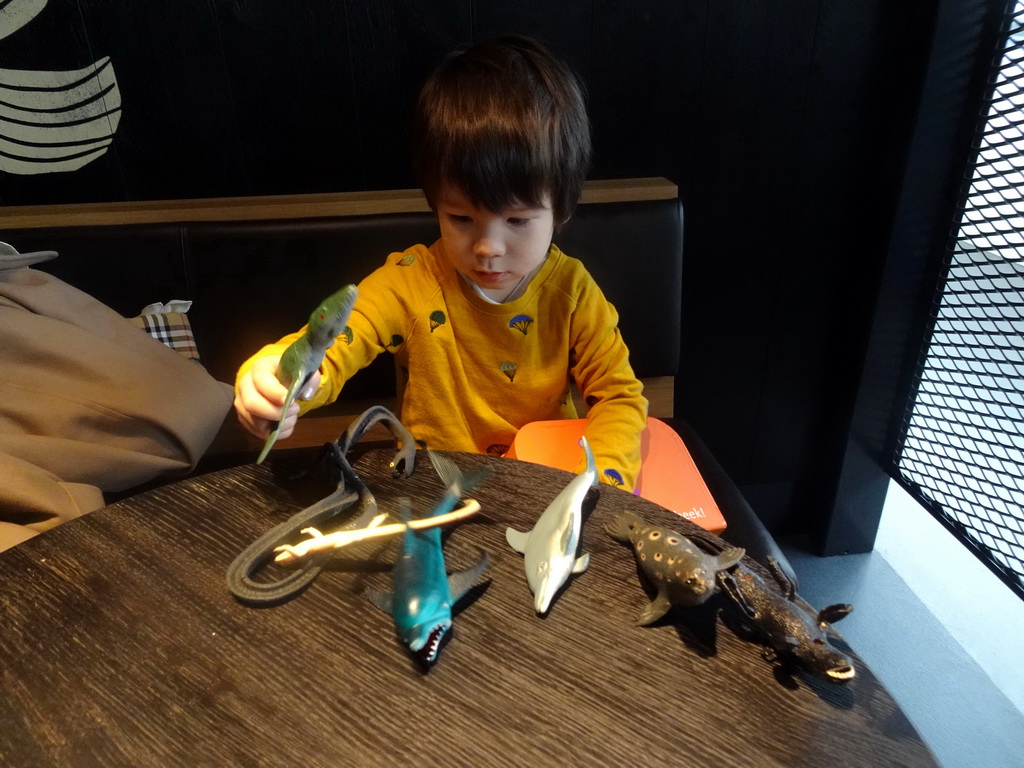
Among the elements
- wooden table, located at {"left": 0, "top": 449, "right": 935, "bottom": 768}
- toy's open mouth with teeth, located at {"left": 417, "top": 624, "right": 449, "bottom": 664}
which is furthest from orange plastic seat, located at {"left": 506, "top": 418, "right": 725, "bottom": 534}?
toy's open mouth with teeth, located at {"left": 417, "top": 624, "right": 449, "bottom": 664}

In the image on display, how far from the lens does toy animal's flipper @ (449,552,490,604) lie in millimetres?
592

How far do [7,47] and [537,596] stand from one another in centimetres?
123

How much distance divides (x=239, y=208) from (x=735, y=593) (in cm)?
102

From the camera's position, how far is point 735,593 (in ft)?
1.83

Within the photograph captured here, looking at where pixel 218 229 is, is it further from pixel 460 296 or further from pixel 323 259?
pixel 460 296

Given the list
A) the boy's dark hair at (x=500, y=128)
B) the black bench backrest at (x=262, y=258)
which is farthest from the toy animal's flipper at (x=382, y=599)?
the black bench backrest at (x=262, y=258)

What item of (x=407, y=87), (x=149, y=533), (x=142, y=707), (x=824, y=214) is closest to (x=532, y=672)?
(x=142, y=707)

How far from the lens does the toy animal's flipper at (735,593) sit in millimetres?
555

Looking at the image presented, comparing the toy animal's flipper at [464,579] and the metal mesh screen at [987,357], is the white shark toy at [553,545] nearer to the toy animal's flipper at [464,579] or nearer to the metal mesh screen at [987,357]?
the toy animal's flipper at [464,579]

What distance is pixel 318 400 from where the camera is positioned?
36.4 inches

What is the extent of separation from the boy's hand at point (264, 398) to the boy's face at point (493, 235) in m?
0.27

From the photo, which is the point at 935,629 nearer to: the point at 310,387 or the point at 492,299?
the point at 492,299

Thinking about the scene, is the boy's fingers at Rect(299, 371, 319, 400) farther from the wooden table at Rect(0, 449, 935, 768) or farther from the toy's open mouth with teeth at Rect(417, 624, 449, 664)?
the toy's open mouth with teeth at Rect(417, 624, 449, 664)

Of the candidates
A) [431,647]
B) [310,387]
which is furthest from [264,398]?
[431,647]
